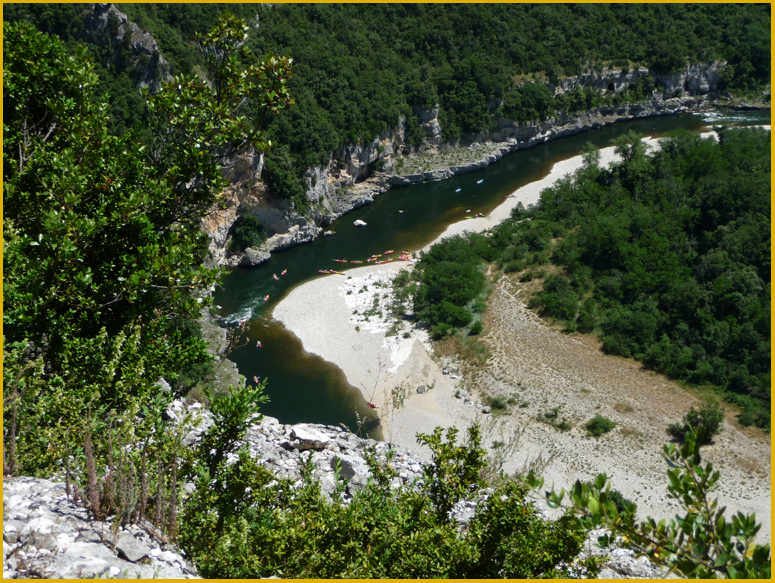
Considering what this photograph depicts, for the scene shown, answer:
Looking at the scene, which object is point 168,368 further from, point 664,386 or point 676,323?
point 676,323

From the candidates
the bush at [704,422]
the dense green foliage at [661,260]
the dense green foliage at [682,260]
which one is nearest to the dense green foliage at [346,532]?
the bush at [704,422]

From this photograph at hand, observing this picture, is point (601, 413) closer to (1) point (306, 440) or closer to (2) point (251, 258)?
(1) point (306, 440)

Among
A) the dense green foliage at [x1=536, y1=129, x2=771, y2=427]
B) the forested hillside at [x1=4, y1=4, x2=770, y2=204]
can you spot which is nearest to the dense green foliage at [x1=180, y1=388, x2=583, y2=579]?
the dense green foliage at [x1=536, y1=129, x2=771, y2=427]

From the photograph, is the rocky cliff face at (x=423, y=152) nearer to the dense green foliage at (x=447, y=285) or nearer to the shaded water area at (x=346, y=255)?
the shaded water area at (x=346, y=255)

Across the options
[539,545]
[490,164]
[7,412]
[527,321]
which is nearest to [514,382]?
[527,321]

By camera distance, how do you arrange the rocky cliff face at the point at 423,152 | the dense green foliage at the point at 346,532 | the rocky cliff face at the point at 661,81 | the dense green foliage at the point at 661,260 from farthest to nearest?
the rocky cliff face at the point at 661,81 → the rocky cliff face at the point at 423,152 → the dense green foliage at the point at 661,260 → the dense green foliage at the point at 346,532

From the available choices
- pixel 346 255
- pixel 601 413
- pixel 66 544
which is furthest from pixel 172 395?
pixel 346 255
